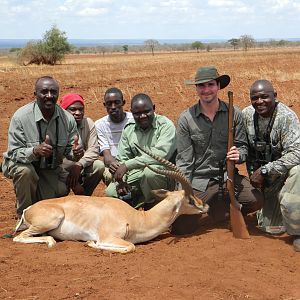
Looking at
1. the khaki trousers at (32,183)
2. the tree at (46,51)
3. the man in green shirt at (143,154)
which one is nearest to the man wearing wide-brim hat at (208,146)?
the man in green shirt at (143,154)

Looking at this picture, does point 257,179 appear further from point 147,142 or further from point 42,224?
point 42,224

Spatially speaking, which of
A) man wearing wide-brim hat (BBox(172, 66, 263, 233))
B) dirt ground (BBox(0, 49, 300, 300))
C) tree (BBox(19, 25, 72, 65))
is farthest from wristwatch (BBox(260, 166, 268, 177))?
tree (BBox(19, 25, 72, 65))

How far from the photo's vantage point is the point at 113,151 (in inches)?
314

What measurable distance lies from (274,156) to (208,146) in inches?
32.2

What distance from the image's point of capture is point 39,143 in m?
7.08

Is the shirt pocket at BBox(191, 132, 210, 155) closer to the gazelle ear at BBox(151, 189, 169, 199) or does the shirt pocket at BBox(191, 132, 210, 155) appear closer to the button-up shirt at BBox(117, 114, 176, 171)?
the button-up shirt at BBox(117, 114, 176, 171)

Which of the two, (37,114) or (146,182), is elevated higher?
(37,114)

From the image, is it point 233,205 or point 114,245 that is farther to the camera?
point 233,205

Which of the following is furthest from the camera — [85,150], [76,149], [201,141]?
[85,150]

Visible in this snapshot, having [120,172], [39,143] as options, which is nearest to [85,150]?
[39,143]

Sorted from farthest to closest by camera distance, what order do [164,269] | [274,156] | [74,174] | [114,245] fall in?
[74,174] → [274,156] → [114,245] → [164,269]

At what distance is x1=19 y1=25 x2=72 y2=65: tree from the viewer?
48531 millimetres

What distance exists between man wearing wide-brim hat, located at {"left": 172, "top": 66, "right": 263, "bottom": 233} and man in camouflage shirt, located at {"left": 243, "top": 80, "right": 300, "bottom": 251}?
174 millimetres

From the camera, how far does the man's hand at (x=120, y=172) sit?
6887mm
